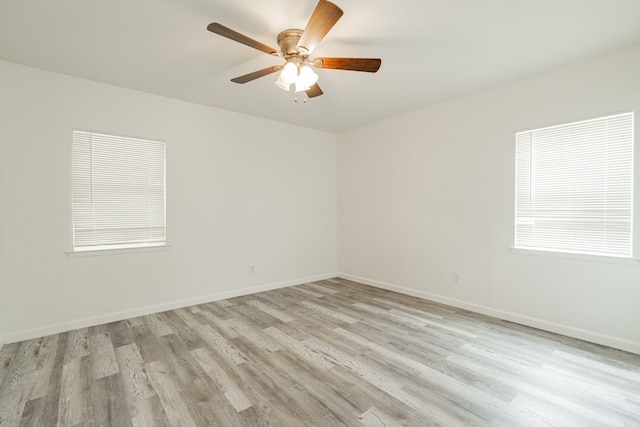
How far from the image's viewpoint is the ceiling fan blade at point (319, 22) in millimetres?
1683

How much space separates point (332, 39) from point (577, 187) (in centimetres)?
276

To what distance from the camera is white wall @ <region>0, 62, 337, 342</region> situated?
9.48 ft

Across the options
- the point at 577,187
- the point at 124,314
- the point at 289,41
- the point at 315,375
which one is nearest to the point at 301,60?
the point at 289,41

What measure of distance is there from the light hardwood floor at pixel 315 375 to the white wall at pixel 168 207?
41cm

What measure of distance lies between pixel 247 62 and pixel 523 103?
9.66 feet

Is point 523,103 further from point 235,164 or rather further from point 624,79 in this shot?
point 235,164

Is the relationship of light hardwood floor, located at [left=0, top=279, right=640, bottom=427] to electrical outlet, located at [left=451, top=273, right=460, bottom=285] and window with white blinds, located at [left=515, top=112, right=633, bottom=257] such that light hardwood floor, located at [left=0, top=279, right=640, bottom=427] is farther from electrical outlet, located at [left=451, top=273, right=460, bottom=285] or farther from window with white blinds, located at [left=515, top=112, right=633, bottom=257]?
window with white blinds, located at [left=515, top=112, right=633, bottom=257]

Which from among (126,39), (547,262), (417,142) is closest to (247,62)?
(126,39)

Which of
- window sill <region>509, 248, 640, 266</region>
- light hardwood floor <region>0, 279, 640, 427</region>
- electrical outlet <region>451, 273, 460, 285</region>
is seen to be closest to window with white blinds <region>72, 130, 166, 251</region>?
light hardwood floor <region>0, 279, 640, 427</region>

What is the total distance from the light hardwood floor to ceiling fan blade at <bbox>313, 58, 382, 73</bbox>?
235 centimetres

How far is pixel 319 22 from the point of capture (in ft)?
6.02

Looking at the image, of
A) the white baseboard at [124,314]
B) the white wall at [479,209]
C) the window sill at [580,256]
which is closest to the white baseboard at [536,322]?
the white wall at [479,209]

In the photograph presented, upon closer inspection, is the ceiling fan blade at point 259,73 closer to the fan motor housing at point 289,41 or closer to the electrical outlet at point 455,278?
the fan motor housing at point 289,41

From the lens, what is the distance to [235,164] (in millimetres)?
4309
